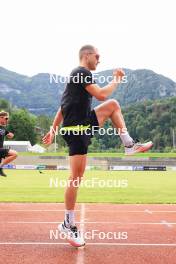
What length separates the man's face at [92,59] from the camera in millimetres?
5211

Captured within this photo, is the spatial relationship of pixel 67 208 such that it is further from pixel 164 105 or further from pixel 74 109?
pixel 164 105

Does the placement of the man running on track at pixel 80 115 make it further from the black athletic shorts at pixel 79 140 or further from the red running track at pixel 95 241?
the red running track at pixel 95 241

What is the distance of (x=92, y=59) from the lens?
17.1ft

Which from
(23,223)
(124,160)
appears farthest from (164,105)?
(23,223)

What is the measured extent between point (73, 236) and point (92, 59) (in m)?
2.07

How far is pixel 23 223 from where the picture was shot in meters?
7.40

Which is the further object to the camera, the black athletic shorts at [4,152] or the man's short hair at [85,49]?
the black athletic shorts at [4,152]

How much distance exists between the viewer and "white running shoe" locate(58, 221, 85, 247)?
5156 mm

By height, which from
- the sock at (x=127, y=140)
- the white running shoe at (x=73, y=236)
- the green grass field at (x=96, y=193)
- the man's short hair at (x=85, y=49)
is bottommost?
the green grass field at (x=96, y=193)

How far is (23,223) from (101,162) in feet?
203

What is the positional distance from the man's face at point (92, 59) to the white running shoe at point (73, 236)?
6.32 feet
